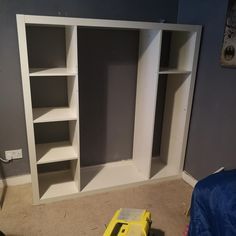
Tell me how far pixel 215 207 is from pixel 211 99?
1.06 m

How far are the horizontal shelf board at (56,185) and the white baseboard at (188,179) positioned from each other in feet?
3.79

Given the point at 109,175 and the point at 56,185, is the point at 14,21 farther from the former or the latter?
the point at 109,175

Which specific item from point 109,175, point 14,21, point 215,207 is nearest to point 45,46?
point 14,21

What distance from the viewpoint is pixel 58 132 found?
7.66 feet

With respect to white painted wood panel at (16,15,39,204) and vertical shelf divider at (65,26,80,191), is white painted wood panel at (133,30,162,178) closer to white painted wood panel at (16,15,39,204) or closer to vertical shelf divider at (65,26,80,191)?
vertical shelf divider at (65,26,80,191)

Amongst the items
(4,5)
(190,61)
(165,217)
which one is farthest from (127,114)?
(4,5)

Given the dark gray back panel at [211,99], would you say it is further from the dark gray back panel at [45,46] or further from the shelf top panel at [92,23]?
Answer: the dark gray back panel at [45,46]

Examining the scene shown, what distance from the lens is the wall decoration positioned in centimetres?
180

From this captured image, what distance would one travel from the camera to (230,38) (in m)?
1.84

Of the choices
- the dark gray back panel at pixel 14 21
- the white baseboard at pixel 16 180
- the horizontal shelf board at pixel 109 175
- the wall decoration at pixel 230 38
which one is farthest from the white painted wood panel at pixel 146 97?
the white baseboard at pixel 16 180

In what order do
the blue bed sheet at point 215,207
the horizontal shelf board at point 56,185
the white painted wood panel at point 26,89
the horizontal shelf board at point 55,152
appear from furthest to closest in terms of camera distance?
1. the horizontal shelf board at point 56,185
2. the horizontal shelf board at point 55,152
3. the white painted wood panel at point 26,89
4. the blue bed sheet at point 215,207

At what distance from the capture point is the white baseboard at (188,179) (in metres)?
2.38

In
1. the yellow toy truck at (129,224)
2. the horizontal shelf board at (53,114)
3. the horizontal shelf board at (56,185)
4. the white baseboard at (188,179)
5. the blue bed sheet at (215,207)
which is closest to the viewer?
the blue bed sheet at (215,207)

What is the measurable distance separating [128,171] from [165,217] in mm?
709
